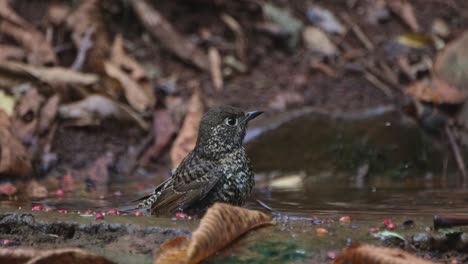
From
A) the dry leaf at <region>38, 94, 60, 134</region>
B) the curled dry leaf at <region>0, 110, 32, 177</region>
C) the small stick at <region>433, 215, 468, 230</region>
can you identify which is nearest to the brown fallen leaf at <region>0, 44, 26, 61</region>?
the dry leaf at <region>38, 94, 60, 134</region>

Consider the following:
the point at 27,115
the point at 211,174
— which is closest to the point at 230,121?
the point at 211,174

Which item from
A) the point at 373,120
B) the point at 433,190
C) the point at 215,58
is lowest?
the point at 433,190

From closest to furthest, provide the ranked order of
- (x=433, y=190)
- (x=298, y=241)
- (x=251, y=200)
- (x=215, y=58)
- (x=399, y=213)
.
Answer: (x=298, y=241)
(x=399, y=213)
(x=251, y=200)
(x=433, y=190)
(x=215, y=58)

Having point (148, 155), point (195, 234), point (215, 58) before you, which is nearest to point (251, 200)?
point (148, 155)

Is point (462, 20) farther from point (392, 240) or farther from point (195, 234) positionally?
point (195, 234)

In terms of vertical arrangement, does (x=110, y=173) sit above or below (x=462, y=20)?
below

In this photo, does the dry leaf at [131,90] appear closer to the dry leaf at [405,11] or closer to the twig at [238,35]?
the twig at [238,35]
